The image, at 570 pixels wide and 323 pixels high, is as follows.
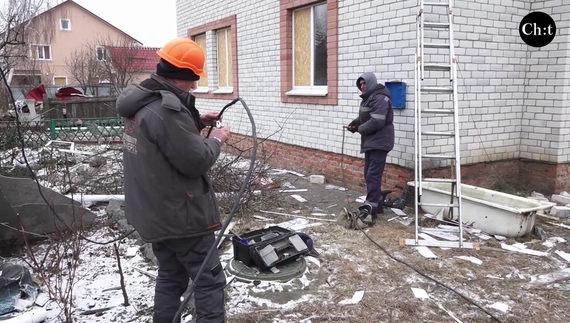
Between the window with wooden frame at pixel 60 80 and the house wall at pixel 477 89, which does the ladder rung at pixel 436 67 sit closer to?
the house wall at pixel 477 89

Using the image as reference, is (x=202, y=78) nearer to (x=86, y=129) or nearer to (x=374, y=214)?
(x=86, y=129)

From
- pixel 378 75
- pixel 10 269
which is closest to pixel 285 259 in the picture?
pixel 10 269

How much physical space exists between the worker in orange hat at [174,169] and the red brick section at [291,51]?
4.71 m

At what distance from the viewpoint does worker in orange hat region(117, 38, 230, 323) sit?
7.85 feet

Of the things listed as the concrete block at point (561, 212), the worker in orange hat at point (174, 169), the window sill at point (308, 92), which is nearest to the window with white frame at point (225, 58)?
the window sill at point (308, 92)

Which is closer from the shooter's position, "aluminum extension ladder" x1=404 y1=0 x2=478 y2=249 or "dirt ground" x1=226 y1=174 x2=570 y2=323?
"dirt ground" x1=226 y1=174 x2=570 y2=323

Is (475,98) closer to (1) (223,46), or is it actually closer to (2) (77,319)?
(2) (77,319)

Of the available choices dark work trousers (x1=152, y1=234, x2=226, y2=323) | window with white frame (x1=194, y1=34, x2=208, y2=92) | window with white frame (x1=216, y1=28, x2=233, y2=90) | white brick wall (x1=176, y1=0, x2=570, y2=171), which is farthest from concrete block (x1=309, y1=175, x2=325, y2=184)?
window with white frame (x1=194, y1=34, x2=208, y2=92)

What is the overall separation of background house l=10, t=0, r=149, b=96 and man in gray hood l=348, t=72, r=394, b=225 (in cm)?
1861

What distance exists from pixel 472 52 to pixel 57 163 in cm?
704

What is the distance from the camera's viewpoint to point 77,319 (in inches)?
126

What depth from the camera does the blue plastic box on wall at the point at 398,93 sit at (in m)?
5.75

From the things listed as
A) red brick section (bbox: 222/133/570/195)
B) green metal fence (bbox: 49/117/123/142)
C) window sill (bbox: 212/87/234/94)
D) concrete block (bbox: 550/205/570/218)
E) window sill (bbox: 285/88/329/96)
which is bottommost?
concrete block (bbox: 550/205/570/218)

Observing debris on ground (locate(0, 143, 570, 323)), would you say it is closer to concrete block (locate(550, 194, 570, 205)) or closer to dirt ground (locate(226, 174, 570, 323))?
dirt ground (locate(226, 174, 570, 323))
